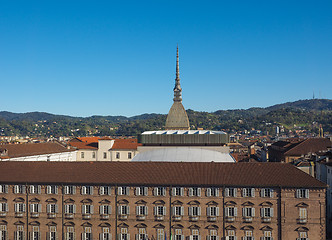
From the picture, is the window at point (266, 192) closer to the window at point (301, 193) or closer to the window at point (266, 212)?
the window at point (266, 212)

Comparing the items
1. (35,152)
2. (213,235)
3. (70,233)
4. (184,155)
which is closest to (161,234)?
(213,235)

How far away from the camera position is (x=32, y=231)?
2749 inches

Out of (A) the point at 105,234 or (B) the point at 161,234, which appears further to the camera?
(A) the point at 105,234

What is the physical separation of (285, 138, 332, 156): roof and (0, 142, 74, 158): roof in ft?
265

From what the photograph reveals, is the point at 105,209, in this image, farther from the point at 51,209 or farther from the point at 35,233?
the point at 35,233

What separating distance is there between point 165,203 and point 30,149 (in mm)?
79302

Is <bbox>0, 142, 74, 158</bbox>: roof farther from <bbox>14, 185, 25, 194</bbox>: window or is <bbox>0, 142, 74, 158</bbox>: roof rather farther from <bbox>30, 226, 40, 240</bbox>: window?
<bbox>30, 226, 40, 240</bbox>: window

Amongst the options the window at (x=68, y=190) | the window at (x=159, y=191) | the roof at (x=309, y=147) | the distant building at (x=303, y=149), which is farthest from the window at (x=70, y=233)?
the roof at (x=309, y=147)

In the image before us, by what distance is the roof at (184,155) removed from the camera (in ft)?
289

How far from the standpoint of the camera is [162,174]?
228 ft

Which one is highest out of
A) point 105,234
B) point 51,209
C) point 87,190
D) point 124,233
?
point 87,190

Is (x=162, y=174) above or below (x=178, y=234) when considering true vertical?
above

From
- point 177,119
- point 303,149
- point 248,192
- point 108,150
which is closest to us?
point 248,192

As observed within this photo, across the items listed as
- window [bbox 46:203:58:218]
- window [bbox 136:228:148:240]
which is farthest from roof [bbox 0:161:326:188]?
window [bbox 136:228:148:240]
